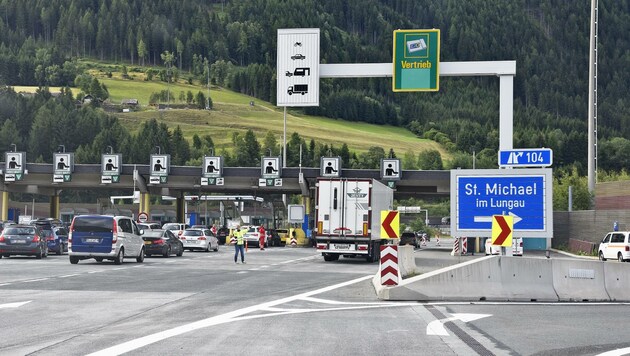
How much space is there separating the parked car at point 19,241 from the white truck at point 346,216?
11.8 meters

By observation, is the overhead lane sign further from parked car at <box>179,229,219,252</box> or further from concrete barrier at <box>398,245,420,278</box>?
parked car at <box>179,229,219,252</box>

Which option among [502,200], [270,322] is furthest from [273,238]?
[270,322]

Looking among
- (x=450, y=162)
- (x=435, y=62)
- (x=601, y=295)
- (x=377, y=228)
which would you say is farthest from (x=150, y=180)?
(x=450, y=162)

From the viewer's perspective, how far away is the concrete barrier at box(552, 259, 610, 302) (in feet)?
70.3

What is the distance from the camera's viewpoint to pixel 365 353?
11906 mm

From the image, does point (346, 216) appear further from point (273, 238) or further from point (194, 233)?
point (273, 238)

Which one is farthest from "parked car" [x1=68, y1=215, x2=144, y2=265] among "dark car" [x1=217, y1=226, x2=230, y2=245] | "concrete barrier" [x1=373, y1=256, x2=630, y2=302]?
"dark car" [x1=217, y1=226, x2=230, y2=245]

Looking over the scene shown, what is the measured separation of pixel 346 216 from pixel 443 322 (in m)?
25.1

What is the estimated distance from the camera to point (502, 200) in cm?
2628

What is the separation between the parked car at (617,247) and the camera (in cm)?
4450

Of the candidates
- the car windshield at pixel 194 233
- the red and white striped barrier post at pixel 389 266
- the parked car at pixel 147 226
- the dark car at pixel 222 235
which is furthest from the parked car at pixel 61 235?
the dark car at pixel 222 235

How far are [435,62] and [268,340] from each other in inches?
960

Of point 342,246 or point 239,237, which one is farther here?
point 342,246

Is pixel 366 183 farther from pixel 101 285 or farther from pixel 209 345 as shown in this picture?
pixel 209 345
